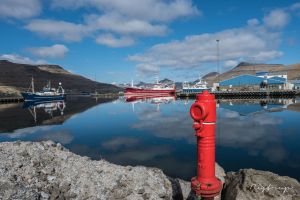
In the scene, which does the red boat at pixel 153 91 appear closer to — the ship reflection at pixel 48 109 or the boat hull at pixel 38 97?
the boat hull at pixel 38 97

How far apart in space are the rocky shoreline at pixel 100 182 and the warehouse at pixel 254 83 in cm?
11162

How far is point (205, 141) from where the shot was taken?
7293 millimetres

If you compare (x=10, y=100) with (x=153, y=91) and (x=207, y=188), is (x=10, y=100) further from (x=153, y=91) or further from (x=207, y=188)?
(x=207, y=188)

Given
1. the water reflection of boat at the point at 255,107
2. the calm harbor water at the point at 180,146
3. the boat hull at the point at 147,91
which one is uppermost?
the boat hull at the point at 147,91

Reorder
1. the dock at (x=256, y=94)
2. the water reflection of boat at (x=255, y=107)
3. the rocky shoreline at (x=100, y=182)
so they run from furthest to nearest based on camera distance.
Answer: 1. the dock at (x=256, y=94)
2. the water reflection of boat at (x=255, y=107)
3. the rocky shoreline at (x=100, y=182)

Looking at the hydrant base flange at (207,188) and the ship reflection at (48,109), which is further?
the ship reflection at (48,109)

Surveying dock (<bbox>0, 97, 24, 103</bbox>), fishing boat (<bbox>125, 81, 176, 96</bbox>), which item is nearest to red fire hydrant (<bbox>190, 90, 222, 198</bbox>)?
dock (<bbox>0, 97, 24, 103</bbox>)

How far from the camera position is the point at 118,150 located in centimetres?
2020

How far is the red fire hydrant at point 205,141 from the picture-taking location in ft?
23.9

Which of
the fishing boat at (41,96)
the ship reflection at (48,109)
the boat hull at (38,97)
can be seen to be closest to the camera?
the ship reflection at (48,109)

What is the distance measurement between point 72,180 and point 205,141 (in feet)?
14.3

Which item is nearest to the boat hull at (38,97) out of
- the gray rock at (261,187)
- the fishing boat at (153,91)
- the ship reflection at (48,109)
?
the ship reflection at (48,109)

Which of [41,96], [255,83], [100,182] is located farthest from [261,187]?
[255,83]

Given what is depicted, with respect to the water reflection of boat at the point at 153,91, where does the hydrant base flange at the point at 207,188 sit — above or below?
below
